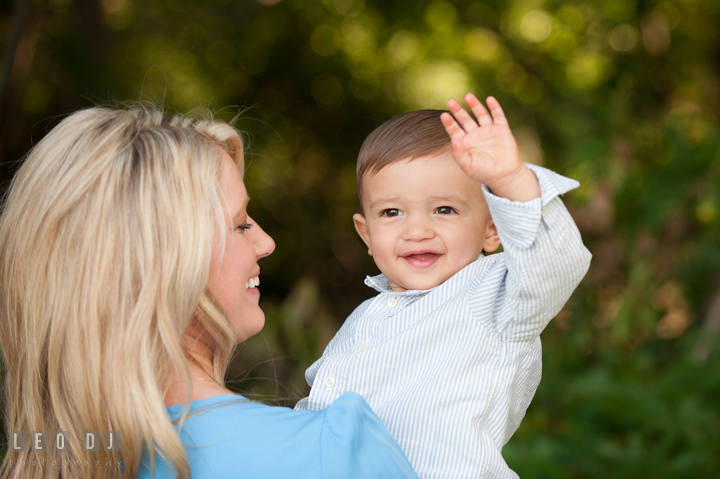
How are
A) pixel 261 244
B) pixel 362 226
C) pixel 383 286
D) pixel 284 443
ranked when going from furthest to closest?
1. pixel 362 226
2. pixel 383 286
3. pixel 261 244
4. pixel 284 443

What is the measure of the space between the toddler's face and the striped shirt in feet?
0.19

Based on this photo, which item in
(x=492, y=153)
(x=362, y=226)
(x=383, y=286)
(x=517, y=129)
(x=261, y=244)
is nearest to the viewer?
(x=492, y=153)

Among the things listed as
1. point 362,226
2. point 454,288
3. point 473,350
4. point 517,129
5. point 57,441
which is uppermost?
point 517,129

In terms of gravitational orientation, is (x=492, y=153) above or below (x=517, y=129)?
below

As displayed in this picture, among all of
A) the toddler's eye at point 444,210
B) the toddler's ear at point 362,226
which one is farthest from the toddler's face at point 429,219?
the toddler's ear at point 362,226

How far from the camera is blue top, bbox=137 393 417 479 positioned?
3.51 feet

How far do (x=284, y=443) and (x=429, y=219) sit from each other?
2.18 feet

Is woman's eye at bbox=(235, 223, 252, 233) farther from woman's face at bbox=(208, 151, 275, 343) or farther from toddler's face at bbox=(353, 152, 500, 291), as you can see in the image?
toddler's face at bbox=(353, 152, 500, 291)

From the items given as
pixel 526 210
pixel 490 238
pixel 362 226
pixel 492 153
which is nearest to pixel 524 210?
pixel 526 210

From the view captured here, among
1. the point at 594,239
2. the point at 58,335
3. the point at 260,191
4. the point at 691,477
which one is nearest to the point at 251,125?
the point at 260,191

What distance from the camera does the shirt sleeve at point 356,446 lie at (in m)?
1.07

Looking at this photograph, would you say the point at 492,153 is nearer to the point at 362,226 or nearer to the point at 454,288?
the point at 454,288

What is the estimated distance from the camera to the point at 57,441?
4.02 feet

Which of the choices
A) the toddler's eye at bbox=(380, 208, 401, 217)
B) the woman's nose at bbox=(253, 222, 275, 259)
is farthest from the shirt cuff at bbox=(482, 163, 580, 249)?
the woman's nose at bbox=(253, 222, 275, 259)
